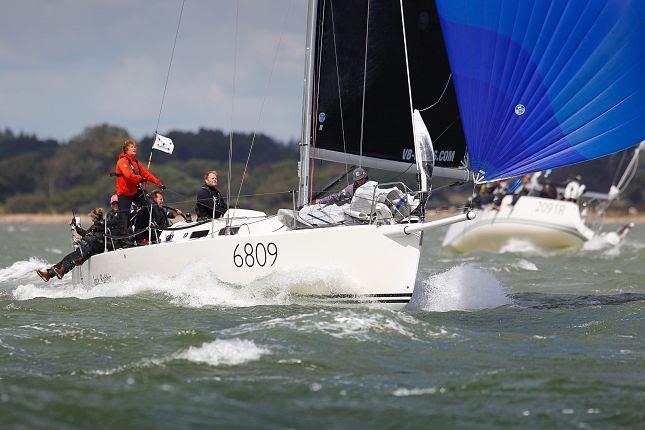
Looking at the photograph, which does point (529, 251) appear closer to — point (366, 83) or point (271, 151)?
point (366, 83)

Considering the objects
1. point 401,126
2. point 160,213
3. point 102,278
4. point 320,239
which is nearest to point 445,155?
point 401,126

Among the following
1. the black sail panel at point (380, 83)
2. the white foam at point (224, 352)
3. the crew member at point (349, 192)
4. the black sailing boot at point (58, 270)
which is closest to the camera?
the white foam at point (224, 352)

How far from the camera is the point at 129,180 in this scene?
35.5 ft

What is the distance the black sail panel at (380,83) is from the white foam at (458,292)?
3.98 ft

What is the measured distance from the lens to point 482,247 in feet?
75.7

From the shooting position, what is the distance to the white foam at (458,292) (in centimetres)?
961

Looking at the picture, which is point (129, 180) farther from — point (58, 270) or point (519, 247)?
point (519, 247)

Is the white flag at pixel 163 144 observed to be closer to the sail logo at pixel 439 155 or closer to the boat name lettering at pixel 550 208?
the sail logo at pixel 439 155

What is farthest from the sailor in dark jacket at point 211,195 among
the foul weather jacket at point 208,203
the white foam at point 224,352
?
the white foam at point 224,352

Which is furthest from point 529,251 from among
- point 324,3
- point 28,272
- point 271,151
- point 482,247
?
point 271,151

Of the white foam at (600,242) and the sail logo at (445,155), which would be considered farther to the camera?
the white foam at (600,242)

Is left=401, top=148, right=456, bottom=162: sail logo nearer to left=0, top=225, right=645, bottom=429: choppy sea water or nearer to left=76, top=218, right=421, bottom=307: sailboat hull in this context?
left=0, top=225, right=645, bottom=429: choppy sea water

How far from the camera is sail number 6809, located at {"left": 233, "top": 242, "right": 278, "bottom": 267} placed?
30.0 ft

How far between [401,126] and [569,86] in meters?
1.98
